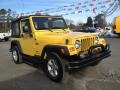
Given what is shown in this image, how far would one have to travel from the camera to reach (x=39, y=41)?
882cm

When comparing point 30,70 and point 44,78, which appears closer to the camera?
point 44,78

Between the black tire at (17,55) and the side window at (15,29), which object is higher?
the side window at (15,29)

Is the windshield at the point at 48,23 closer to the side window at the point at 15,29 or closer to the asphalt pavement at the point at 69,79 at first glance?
the side window at the point at 15,29

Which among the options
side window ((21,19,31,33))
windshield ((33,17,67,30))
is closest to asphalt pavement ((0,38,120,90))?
side window ((21,19,31,33))

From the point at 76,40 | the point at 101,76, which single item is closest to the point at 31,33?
the point at 76,40

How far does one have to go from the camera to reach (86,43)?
8.11 meters

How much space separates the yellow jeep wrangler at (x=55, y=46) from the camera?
7527mm

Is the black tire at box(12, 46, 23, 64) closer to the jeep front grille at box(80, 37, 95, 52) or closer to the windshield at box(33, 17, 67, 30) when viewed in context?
the windshield at box(33, 17, 67, 30)

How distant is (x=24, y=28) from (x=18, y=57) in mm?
1683

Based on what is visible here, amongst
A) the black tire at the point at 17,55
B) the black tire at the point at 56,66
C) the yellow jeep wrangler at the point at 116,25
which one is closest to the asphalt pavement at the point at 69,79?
the black tire at the point at 56,66

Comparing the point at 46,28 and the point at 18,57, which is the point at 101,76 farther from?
the point at 18,57

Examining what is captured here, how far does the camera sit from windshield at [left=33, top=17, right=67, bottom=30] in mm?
9547

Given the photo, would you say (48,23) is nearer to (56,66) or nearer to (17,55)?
(17,55)

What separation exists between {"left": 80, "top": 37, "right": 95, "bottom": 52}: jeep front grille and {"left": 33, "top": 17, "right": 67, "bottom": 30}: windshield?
2.01 meters
